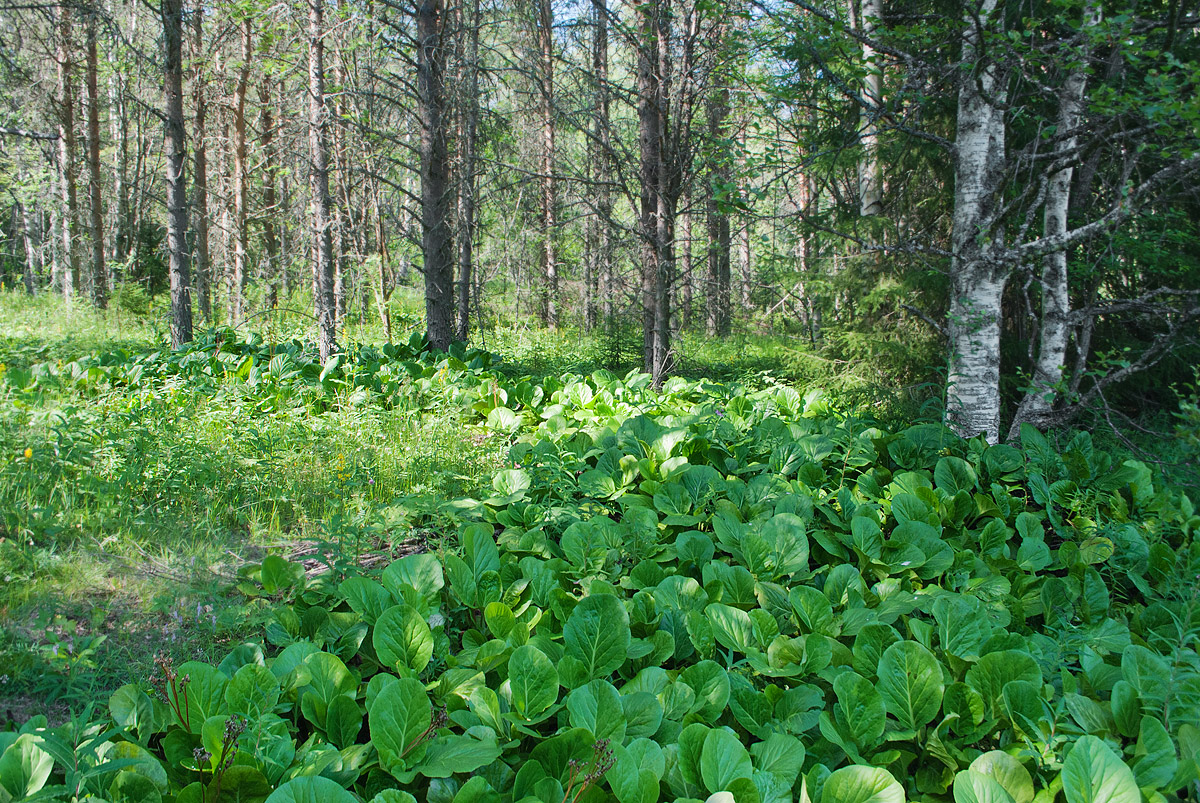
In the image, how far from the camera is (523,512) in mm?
3074

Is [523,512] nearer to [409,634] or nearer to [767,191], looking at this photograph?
[409,634]

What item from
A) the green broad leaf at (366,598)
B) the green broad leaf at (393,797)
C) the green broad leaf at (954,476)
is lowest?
the green broad leaf at (393,797)

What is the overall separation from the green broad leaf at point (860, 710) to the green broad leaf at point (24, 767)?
5.78ft

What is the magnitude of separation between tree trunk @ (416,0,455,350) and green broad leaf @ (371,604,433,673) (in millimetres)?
6530

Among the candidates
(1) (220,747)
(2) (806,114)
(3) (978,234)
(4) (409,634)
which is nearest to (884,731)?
(4) (409,634)

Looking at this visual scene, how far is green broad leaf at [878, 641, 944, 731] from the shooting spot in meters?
1.82

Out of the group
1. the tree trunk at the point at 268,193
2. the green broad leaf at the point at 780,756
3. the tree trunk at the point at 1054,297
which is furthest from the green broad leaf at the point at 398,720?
the tree trunk at the point at 268,193

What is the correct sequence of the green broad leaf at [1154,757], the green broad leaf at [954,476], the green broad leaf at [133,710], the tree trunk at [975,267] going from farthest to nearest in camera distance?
1. the tree trunk at [975,267]
2. the green broad leaf at [954,476]
3. the green broad leaf at [133,710]
4. the green broad leaf at [1154,757]

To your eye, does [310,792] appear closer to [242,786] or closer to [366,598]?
[242,786]

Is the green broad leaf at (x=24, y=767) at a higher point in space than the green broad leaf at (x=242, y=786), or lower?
higher

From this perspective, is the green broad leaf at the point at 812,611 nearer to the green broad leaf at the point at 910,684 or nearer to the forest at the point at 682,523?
Result: the forest at the point at 682,523

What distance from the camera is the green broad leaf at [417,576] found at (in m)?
2.32

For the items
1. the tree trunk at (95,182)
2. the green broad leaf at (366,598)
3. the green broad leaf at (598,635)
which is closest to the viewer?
the green broad leaf at (598,635)

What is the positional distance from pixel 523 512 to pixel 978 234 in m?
3.06
